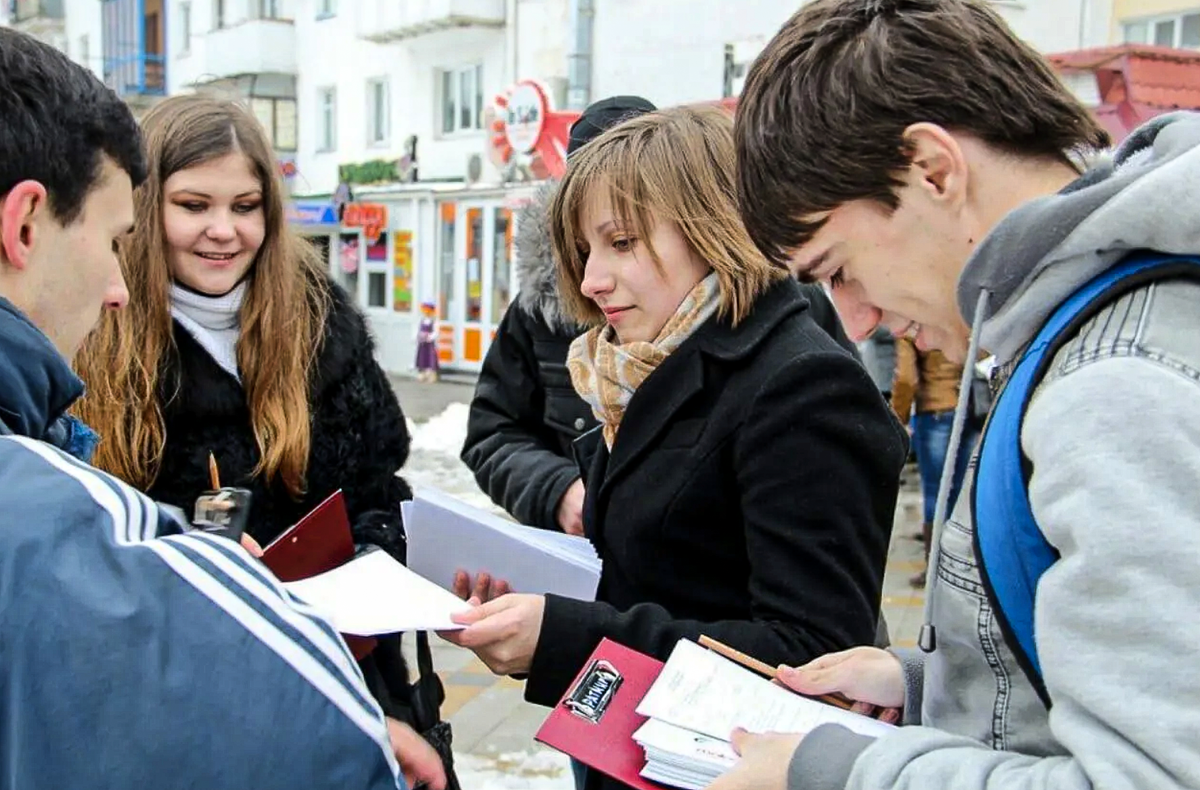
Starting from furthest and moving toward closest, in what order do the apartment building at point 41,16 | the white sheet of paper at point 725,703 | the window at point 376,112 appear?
the apartment building at point 41,16
the window at point 376,112
the white sheet of paper at point 725,703

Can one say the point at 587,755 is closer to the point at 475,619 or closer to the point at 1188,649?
the point at 475,619

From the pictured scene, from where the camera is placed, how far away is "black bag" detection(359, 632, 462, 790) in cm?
195

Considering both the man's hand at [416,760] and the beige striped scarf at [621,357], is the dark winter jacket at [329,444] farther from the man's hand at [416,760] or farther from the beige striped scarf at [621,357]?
the beige striped scarf at [621,357]

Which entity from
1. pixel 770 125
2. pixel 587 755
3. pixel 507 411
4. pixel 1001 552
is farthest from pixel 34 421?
pixel 507 411

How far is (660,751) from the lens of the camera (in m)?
1.30

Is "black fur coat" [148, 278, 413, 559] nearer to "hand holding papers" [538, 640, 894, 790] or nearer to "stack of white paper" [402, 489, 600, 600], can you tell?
"stack of white paper" [402, 489, 600, 600]

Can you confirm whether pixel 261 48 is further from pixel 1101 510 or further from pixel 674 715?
pixel 1101 510

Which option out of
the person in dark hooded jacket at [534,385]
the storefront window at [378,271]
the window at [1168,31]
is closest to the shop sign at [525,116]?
the storefront window at [378,271]

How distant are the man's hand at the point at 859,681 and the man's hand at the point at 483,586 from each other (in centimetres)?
60

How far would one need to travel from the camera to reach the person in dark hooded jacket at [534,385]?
9.66ft

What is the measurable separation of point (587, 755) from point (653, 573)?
0.59m

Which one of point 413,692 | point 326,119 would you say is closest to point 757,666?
point 413,692

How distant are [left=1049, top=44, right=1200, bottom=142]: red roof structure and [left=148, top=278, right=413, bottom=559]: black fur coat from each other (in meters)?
7.26

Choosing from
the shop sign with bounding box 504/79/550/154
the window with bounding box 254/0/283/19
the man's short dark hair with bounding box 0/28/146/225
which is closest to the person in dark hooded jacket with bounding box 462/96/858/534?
the man's short dark hair with bounding box 0/28/146/225
